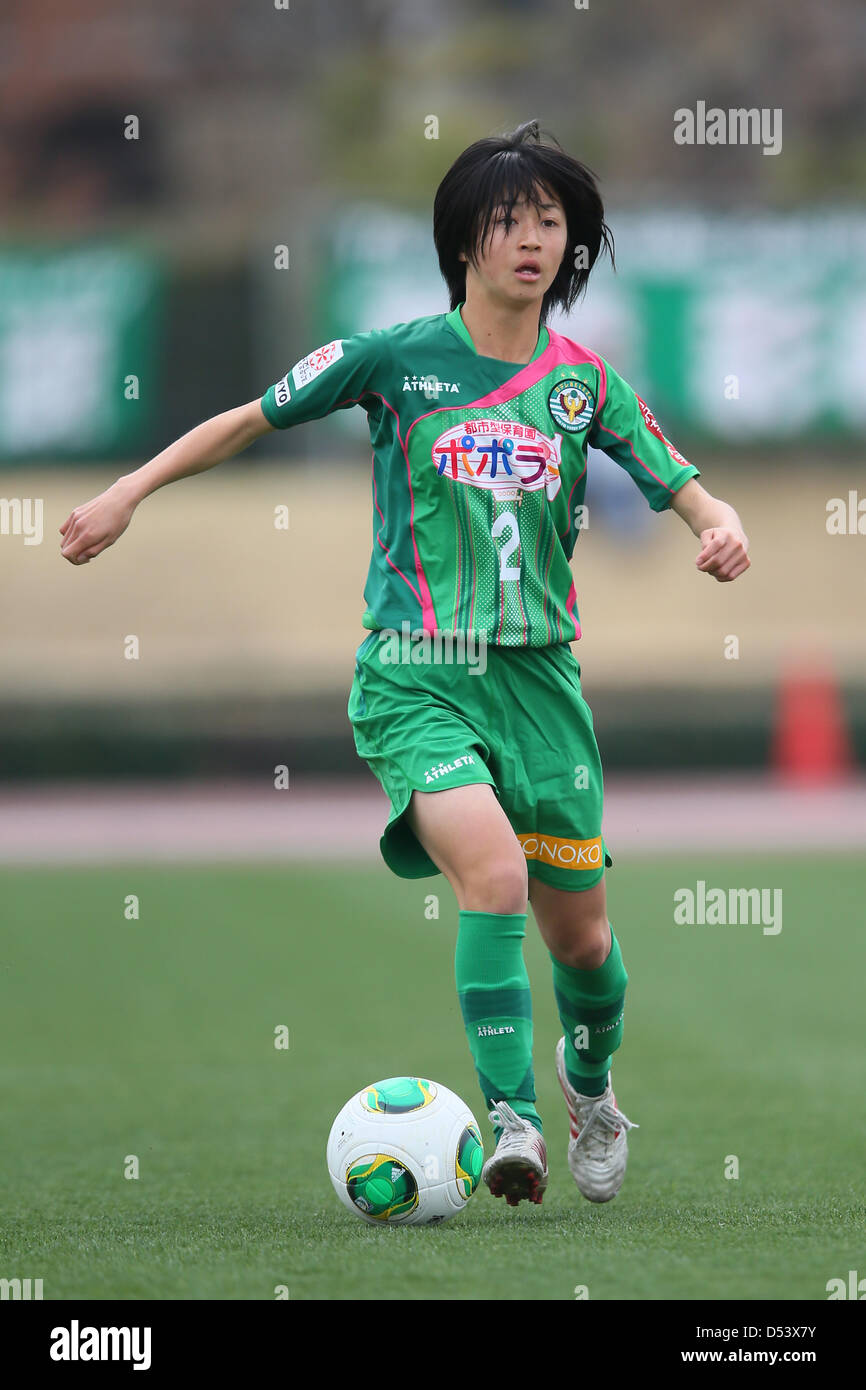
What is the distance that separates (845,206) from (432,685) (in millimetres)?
17910

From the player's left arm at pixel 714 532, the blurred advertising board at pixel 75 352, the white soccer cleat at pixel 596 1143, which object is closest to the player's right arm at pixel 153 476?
the player's left arm at pixel 714 532

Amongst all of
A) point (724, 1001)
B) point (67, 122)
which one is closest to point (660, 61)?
point (67, 122)

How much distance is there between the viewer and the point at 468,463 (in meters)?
4.80

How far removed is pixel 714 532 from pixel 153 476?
50.6 inches

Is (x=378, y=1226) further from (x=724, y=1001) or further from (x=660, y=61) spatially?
(x=660, y=61)

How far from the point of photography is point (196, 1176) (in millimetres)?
5359

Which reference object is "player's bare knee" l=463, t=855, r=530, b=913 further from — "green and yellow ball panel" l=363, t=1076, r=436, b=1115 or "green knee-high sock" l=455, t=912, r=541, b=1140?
"green and yellow ball panel" l=363, t=1076, r=436, b=1115

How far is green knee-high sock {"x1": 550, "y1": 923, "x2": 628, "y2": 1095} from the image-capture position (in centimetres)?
509

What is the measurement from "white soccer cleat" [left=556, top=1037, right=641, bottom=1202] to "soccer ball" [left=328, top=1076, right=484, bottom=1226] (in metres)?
0.32

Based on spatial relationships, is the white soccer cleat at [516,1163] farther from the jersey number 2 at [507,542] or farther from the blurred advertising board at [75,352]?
the blurred advertising board at [75,352]

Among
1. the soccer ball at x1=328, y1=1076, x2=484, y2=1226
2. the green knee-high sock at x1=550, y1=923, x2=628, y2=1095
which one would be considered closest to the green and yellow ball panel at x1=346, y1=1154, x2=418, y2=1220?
the soccer ball at x1=328, y1=1076, x2=484, y2=1226

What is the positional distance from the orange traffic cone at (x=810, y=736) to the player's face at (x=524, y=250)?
1486cm

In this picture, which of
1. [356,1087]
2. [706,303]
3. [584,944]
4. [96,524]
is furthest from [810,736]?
[96,524]

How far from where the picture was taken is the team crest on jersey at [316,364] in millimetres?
4879
